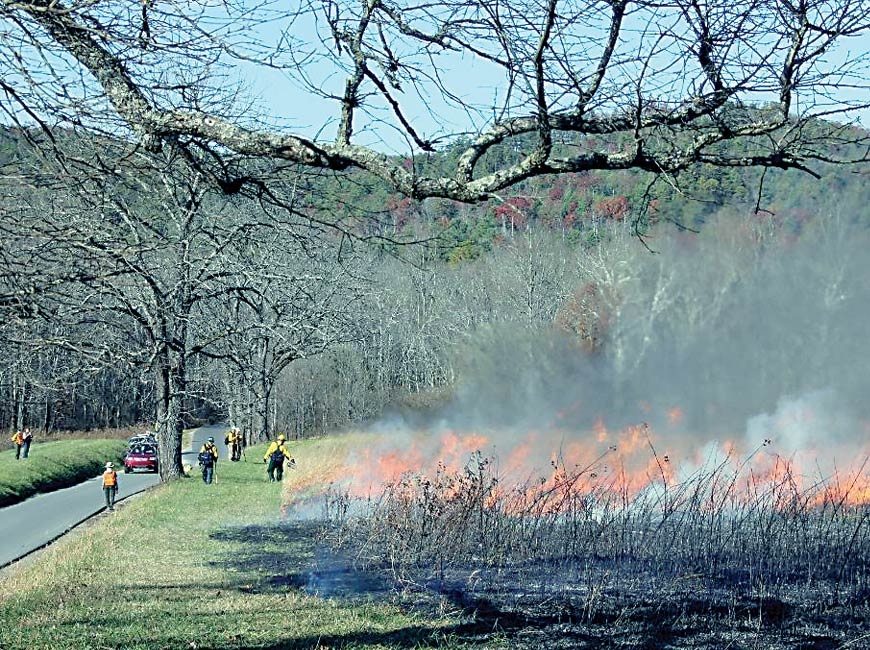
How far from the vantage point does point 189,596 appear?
35.9ft

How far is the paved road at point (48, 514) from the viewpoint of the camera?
19.5 meters

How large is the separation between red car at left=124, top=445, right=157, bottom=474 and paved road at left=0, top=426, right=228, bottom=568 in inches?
196

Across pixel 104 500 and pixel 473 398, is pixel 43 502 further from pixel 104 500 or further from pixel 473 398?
pixel 473 398

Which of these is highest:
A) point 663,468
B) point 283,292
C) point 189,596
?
point 283,292

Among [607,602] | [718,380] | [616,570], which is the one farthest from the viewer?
[718,380]

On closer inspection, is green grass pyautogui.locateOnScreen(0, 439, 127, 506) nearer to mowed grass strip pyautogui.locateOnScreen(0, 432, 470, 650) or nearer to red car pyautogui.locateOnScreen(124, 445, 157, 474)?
red car pyautogui.locateOnScreen(124, 445, 157, 474)

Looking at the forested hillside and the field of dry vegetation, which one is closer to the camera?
the forested hillside

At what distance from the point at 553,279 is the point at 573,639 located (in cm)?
4745

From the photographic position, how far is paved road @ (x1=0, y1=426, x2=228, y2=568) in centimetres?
1953

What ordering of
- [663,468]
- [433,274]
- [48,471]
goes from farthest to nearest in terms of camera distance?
[48,471], [433,274], [663,468]

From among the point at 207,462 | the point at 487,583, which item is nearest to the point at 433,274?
the point at 487,583

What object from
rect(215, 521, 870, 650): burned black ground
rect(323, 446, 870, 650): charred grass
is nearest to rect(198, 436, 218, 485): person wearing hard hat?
rect(323, 446, 870, 650): charred grass

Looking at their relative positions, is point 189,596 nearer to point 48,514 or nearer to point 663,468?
point 663,468

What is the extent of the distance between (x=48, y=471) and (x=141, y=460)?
28.9 ft
